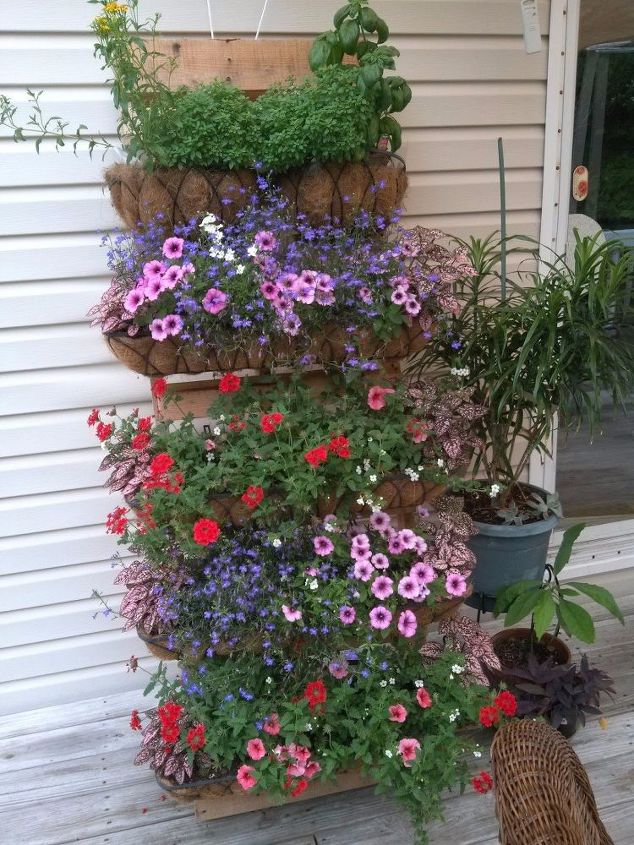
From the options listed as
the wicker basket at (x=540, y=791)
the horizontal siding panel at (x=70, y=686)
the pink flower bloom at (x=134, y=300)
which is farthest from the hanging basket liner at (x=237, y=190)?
the horizontal siding panel at (x=70, y=686)

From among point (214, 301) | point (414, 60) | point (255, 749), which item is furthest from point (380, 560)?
point (414, 60)

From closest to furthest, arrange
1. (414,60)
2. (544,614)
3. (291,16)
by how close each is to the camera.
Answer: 1. (544,614)
2. (291,16)
3. (414,60)

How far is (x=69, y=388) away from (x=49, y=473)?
29 cm

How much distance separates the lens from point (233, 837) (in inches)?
71.8

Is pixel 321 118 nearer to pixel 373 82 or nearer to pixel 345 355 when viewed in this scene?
pixel 373 82

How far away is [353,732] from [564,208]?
1.85m

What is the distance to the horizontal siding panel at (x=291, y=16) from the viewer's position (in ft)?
6.15

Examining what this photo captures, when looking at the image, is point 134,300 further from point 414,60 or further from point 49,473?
point 414,60

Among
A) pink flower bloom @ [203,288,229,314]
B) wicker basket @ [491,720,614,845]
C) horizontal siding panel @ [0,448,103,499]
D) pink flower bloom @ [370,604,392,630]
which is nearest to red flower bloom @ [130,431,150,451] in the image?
pink flower bloom @ [203,288,229,314]

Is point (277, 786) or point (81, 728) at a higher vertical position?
point (277, 786)

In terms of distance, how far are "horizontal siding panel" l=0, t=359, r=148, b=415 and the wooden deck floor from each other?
107 centimetres

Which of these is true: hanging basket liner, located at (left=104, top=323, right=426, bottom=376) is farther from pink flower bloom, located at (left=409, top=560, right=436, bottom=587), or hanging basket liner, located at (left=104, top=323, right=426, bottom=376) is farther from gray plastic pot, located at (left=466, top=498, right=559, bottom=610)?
gray plastic pot, located at (left=466, top=498, right=559, bottom=610)

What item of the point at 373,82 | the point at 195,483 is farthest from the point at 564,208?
the point at 195,483

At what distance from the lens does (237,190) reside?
1.71 meters
